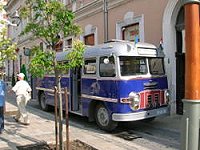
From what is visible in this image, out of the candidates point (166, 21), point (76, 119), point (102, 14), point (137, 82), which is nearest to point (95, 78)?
point (137, 82)

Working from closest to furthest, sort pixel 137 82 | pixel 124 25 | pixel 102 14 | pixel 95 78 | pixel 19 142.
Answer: pixel 19 142 < pixel 137 82 < pixel 95 78 < pixel 124 25 < pixel 102 14

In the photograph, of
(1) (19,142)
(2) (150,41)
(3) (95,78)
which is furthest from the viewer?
(2) (150,41)

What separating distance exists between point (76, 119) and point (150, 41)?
4476mm

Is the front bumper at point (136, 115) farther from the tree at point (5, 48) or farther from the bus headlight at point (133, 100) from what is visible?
the tree at point (5, 48)

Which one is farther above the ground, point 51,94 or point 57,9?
point 57,9

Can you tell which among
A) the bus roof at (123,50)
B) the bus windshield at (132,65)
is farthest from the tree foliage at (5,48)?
the bus windshield at (132,65)

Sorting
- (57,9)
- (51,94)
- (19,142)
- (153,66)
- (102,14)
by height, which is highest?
(102,14)

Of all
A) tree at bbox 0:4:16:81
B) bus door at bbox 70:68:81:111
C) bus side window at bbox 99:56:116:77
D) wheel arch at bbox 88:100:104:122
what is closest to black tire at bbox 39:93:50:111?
bus door at bbox 70:68:81:111

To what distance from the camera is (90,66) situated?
10516mm

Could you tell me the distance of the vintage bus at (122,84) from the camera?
9.25 metres

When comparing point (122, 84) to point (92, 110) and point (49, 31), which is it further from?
point (49, 31)

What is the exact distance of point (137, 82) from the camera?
9.45m

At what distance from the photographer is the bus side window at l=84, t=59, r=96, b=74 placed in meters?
10.3

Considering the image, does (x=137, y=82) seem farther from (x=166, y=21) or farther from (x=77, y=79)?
(x=166, y=21)
